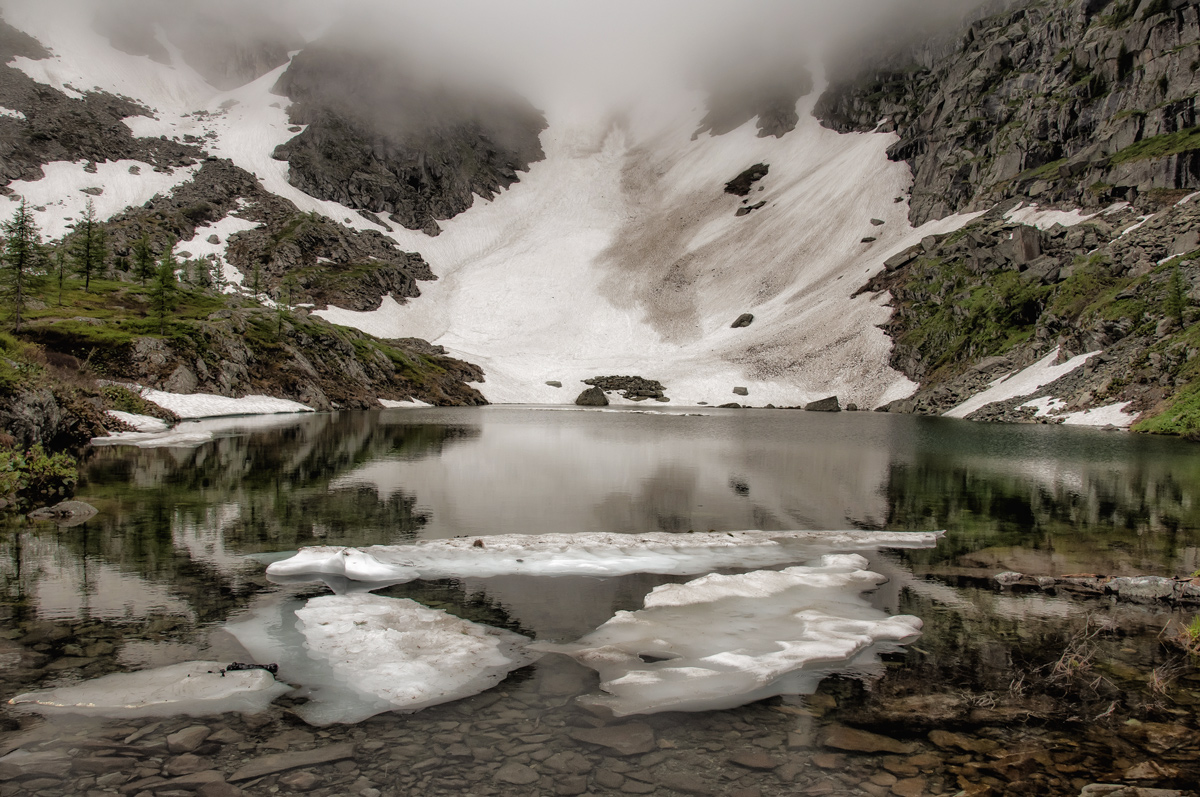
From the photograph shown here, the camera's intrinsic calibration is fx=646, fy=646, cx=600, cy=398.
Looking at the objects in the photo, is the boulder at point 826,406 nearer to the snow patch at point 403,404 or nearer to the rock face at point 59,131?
the snow patch at point 403,404

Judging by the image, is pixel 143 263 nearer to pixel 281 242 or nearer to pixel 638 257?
pixel 281 242

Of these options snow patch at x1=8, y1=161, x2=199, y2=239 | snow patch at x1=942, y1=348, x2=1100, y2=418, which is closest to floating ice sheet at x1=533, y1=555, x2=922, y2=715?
snow patch at x1=942, y1=348, x2=1100, y2=418

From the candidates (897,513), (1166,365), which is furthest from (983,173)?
(897,513)

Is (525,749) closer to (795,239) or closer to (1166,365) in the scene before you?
(1166,365)

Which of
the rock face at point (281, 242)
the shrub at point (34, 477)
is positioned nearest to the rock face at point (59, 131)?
the rock face at point (281, 242)

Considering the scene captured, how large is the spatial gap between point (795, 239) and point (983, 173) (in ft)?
121

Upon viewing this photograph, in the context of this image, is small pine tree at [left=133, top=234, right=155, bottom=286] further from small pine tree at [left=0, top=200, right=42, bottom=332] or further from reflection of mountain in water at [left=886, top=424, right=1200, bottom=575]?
reflection of mountain in water at [left=886, top=424, right=1200, bottom=575]

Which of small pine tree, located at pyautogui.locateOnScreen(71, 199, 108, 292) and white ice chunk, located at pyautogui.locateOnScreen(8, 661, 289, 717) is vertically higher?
small pine tree, located at pyautogui.locateOnScreen(71, 199, 108, 292)

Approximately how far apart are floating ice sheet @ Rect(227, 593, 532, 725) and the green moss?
368 feet

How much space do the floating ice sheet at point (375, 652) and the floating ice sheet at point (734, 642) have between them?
1092 millimetres

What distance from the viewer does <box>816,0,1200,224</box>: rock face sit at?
92312mm

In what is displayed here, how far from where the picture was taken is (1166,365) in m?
52.0

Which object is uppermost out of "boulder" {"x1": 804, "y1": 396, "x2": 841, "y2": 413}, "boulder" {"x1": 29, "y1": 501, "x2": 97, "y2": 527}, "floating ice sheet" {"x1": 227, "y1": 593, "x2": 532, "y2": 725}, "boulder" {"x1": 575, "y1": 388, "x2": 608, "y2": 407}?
"boulder" {"x1": 575, "y1": 388, "x2": 608, "y2": 407}

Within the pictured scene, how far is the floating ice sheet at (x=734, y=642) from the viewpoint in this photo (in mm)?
7949
